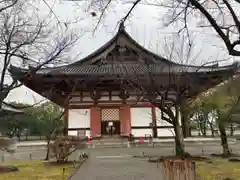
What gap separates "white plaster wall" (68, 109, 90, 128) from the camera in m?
23.3

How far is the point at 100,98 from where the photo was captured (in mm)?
23984

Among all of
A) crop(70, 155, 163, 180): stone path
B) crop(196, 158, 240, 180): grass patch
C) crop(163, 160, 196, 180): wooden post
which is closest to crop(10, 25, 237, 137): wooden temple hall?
crop(70, 155, 163, 180): stone path

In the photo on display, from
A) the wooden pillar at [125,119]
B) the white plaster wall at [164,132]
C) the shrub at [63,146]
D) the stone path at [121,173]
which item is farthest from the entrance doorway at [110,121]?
the stone path at [121,173]

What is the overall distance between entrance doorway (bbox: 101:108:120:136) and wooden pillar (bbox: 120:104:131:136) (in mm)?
546

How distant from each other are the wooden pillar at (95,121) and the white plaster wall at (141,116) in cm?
297

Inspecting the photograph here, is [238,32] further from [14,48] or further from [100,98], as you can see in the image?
[100,98]

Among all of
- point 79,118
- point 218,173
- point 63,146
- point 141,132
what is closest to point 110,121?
point 79,118

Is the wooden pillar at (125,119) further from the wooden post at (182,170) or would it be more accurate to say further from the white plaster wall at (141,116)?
the wooden post at (182,170)

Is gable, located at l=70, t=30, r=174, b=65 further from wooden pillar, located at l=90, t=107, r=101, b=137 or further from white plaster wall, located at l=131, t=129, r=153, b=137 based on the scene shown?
white plaster wall, located at l=131, t=129, r=153, b=137

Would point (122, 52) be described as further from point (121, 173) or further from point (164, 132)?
point (121, 173)

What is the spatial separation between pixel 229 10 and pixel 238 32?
504mm

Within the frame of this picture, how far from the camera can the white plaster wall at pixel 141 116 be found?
23641 mm

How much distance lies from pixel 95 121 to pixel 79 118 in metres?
1.49

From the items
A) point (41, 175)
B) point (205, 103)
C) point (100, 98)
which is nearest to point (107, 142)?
point (100, 98)
